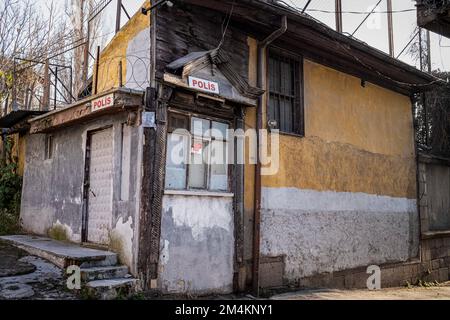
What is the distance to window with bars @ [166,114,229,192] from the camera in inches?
266

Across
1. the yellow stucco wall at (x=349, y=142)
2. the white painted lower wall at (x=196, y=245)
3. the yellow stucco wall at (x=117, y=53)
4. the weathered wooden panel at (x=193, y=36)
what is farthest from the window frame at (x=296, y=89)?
the yellow stucco wall at (x=117, y=53)

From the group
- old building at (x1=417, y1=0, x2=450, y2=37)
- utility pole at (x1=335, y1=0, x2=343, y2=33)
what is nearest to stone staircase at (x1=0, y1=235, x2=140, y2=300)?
utility pole at (x1=335, y1=0, x2=343, y2=33)

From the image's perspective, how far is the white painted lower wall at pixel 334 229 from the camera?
26.4 ft

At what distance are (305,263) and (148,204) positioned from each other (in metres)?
3.82

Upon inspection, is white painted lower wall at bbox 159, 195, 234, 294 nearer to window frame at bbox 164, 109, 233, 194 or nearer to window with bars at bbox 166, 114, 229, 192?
window frame at bbox 164, 109, 233, 194

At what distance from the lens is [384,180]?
10.7 m

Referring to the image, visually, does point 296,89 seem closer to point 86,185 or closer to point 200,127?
point 200,127

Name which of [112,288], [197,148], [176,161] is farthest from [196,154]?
[112,288]

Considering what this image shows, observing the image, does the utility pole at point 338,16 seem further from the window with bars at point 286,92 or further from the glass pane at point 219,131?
the glass pane at point 219,131

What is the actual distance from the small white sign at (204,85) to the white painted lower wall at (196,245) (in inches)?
69.1

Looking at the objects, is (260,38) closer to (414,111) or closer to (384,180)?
(384,180)

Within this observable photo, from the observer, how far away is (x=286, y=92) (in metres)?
8.77

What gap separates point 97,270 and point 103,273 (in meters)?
0.10
